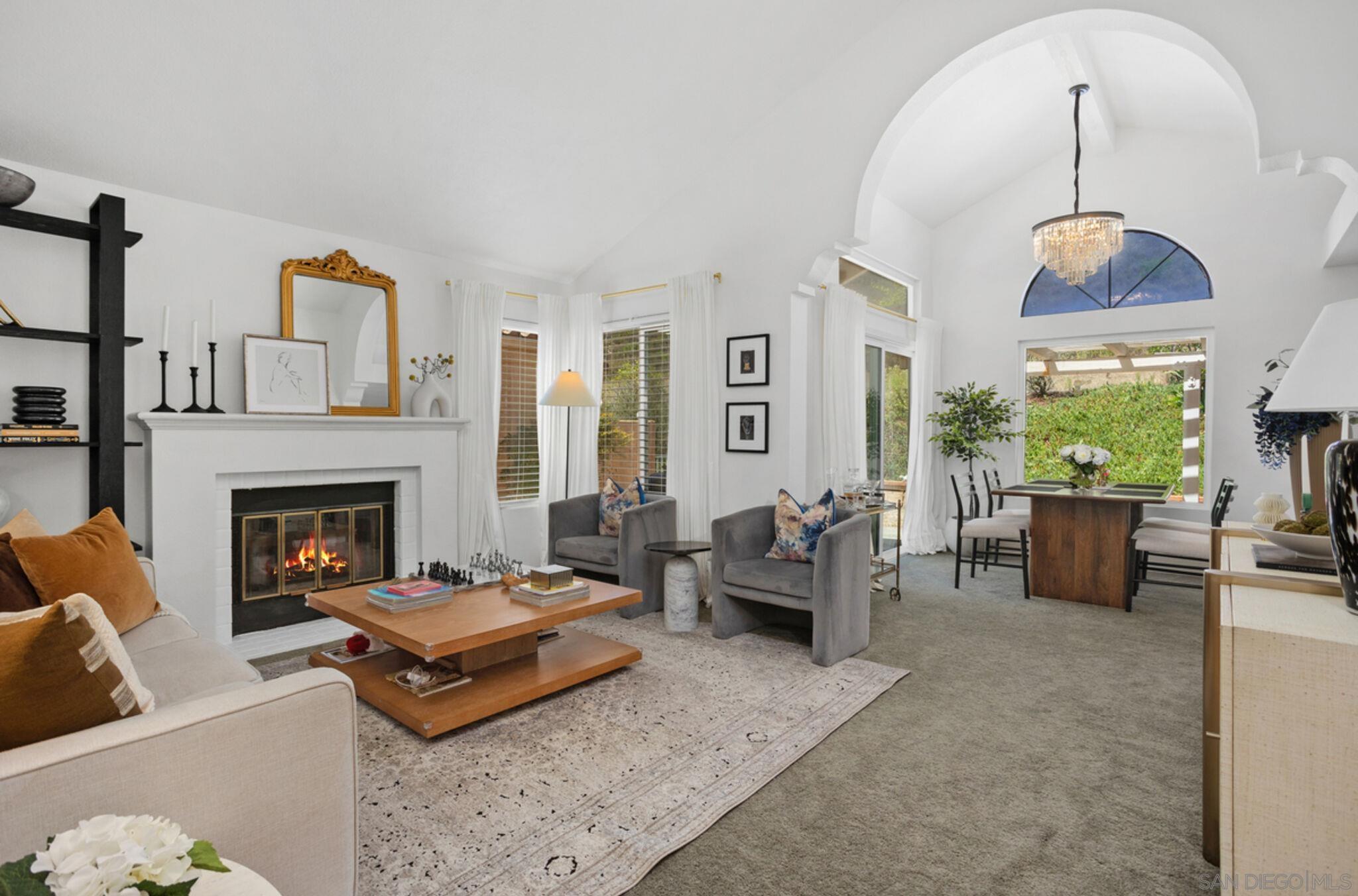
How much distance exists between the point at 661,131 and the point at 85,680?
429 centimetres

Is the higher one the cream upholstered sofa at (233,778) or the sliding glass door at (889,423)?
the sliding glass door at (889,423)

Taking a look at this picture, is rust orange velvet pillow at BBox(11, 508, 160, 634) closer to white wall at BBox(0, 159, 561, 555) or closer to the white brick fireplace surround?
the white brick fireplace surround

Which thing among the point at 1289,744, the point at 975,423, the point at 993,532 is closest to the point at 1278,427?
the point at 993,532

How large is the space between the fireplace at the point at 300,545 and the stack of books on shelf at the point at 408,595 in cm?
133

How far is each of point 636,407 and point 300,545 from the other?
2608 millimetres

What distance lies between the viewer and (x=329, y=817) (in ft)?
4.89

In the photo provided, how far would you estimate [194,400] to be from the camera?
149 inches

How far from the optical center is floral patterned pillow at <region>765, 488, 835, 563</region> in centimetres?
396

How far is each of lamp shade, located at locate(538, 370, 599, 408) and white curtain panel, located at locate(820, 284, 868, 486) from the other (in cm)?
179

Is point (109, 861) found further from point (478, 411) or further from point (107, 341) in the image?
point (478, 411)

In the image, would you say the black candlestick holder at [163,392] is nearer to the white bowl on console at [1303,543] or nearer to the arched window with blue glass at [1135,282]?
the white bowl on console at [1303,543]

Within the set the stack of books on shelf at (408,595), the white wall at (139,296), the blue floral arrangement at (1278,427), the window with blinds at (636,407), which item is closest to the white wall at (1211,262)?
the blue floral arrangement at (1278,427)

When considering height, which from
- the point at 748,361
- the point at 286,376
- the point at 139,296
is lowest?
the point at 286,376

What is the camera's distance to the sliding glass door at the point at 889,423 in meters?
6.32
